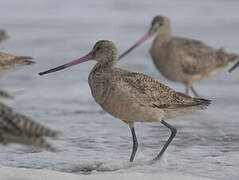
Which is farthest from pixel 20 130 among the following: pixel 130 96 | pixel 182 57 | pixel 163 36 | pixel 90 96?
pixel 163 36

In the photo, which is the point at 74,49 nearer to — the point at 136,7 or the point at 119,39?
the point at 119,39

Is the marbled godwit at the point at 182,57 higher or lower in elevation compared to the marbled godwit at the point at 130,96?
lower

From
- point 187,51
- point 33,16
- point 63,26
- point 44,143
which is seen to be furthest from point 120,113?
point 33,16

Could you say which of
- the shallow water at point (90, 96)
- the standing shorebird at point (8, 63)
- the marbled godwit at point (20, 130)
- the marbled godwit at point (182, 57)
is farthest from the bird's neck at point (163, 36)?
the marbled godwit at point (20, 130)

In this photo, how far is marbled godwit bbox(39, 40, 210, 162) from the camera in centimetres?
548

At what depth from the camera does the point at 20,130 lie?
421cm

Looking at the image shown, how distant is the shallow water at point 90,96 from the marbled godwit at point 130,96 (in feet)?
1.22

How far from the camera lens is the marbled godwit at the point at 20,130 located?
419cm

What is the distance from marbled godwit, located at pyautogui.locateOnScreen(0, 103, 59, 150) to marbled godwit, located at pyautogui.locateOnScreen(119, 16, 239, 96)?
4.68m

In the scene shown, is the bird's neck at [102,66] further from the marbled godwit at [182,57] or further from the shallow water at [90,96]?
the marbled godwit at [182,57]

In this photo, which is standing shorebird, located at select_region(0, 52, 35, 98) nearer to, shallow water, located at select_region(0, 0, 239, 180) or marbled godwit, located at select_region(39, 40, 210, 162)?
shallow water, located at select_region(0, 0, 239, 180)

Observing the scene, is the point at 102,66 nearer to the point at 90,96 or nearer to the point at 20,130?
the point at 20,130

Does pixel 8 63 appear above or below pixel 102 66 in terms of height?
below

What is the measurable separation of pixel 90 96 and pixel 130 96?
3.41m
